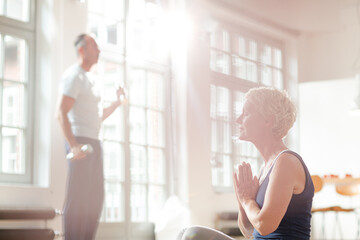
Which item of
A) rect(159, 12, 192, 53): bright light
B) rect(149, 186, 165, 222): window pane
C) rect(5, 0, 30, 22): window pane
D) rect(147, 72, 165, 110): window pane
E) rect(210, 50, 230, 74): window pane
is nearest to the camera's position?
rect(5, 0, 30, 22): window pane

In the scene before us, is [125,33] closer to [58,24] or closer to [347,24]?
[58,24]

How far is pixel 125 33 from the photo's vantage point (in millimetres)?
5629

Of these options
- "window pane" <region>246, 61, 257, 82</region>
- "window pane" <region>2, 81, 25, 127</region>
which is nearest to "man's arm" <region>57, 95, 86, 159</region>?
"window pane" <region>2, 81, 25, 127</region>

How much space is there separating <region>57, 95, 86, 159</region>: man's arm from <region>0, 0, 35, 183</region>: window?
634 millimetres

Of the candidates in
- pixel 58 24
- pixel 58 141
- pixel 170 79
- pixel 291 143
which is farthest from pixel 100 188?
pixel 291 143

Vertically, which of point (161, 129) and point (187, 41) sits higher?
point (187, 41)

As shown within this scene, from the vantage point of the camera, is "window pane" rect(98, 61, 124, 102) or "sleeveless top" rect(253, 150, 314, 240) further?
"window pane" rect(98, 61, 124, 102)

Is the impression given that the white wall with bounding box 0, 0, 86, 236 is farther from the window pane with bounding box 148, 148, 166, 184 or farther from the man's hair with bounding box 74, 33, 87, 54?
the window pane with bounding box 148, 148, 166, 184

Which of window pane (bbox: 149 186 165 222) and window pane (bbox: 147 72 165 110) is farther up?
window pane (bbox: 147 72 165 110)

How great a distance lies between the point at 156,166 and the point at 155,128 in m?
0.36

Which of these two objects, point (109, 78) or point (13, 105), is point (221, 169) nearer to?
point (109, 78)

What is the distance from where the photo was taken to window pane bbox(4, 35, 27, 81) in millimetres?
4457

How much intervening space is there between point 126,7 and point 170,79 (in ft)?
3.01

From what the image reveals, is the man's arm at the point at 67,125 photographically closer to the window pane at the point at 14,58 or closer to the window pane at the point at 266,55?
the window pane at the point at 14,58
